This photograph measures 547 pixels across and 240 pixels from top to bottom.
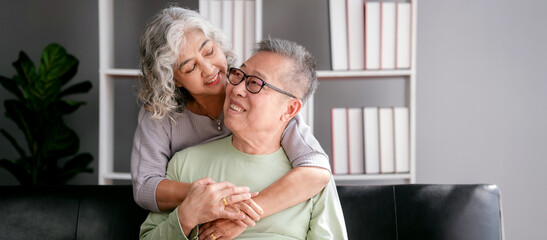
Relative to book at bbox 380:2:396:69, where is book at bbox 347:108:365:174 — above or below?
below

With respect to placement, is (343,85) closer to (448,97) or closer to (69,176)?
(448,97)

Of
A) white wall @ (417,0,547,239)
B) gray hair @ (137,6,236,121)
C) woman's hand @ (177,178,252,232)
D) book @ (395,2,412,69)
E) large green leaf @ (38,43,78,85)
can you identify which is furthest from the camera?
white wall @ (417,0,547,239)

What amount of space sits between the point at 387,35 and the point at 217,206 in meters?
1.51

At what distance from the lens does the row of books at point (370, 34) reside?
2529 mm

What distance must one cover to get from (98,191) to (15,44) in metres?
1.91

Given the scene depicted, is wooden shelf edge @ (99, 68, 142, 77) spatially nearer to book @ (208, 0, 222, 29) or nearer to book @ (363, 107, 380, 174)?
book @ (208, 0, 222, 29)

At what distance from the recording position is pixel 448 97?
3.00 metres

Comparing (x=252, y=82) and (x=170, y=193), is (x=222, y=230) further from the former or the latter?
(x=252, y=82)

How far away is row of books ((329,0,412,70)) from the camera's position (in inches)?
99.6

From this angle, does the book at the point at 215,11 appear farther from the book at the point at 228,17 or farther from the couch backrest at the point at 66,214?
the couch backrest at the point at 66,214

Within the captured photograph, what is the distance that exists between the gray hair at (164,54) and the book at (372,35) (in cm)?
99

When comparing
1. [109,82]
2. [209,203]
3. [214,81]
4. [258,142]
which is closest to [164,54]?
[214,81]

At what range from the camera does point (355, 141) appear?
263cm

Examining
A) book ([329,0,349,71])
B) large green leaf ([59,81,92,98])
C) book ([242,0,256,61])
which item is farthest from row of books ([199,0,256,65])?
large green leaf ([59,81,92,98])
